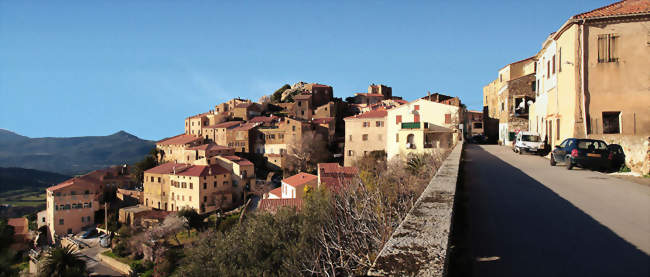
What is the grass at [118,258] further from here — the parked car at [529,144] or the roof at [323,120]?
the roof at [323,120]

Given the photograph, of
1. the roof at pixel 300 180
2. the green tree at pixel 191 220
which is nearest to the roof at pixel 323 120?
the roof at pixel 300 180

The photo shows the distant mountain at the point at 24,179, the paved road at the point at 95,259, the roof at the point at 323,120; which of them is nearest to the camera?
the paved road at the point at 95,259

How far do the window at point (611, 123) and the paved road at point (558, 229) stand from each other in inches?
337

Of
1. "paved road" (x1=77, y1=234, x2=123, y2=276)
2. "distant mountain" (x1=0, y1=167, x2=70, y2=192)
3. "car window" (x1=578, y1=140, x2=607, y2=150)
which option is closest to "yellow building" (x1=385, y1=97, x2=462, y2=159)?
"car window" (x1=578, y1=140, x2=607, y2=150)

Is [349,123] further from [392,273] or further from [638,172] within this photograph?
[392,273]

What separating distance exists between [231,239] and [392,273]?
15.1m

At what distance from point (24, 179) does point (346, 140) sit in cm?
9403

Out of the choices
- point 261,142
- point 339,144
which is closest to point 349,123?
point 339,144

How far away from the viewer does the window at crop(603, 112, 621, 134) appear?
1560 cm

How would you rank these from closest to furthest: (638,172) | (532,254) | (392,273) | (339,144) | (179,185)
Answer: (392,273) → (532,254) → (638,172) → (179,185) → (339,144)

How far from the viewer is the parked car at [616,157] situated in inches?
469

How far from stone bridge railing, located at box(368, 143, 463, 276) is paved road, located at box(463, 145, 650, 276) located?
64 cm

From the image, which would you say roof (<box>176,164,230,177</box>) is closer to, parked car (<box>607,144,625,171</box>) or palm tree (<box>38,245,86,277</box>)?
palm tree (<box>38,245,86,277</box>)

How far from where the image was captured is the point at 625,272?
326cm
